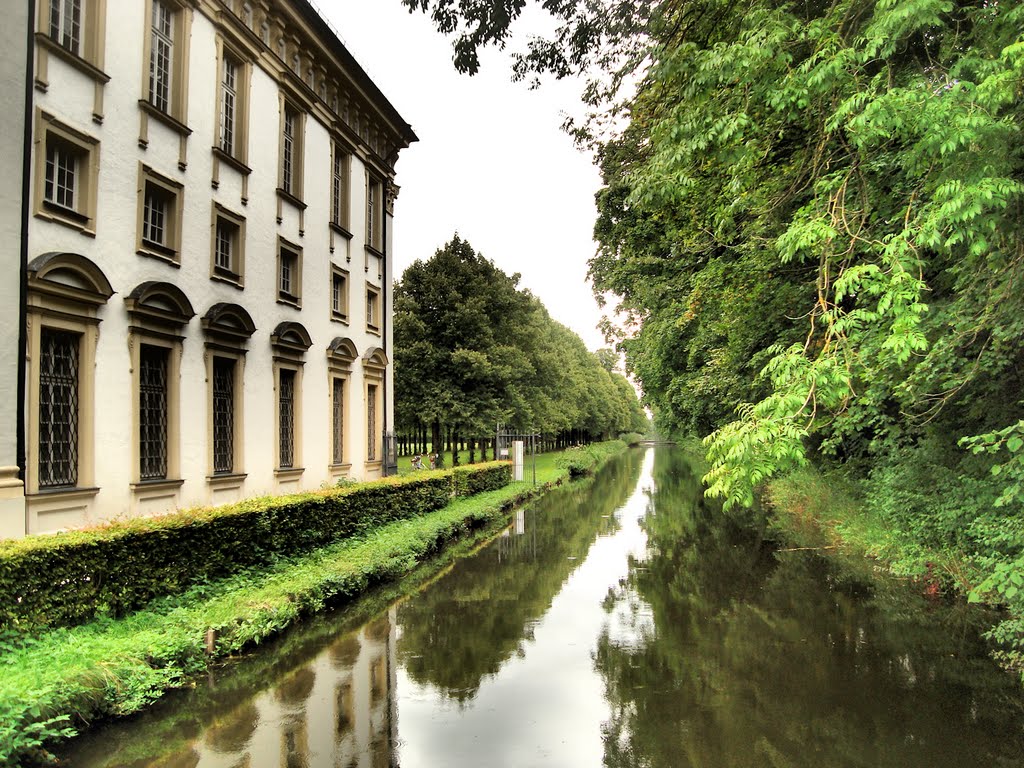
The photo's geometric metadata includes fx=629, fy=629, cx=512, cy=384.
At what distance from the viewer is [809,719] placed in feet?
18.3

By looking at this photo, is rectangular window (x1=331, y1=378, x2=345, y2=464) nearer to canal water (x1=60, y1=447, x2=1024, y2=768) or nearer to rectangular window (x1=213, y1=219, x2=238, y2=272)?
rectangular window (x1=213, y1=219, x2=238, y2=272)

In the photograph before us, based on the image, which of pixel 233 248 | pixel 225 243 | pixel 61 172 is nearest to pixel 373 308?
pixel 233 248

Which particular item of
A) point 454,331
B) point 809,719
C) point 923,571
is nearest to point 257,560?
point 809,719

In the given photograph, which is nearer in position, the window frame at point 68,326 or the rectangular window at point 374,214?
the window frame at point 68,326

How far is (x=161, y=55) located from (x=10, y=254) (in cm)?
590

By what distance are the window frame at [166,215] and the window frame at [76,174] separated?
95 cm

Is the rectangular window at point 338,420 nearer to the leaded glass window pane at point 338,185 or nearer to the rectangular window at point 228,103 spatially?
the leaded glass window pane at point 338,185

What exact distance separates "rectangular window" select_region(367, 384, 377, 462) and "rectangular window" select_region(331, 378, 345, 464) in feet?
5.16

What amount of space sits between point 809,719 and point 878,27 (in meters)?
6.12

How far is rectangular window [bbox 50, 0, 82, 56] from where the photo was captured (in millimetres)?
9891

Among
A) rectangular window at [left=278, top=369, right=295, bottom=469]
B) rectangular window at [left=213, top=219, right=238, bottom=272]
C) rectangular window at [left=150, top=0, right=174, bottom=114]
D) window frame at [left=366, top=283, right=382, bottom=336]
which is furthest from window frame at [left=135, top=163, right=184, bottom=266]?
window frame at [left=366, top=283, right=382, bottom=336]

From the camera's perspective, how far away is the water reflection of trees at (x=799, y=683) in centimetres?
502

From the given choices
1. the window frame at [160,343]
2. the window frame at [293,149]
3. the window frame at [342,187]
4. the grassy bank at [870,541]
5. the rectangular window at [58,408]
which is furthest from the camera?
the window frame at [342,187]

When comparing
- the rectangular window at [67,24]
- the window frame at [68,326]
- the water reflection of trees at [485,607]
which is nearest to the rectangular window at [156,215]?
the window frame at [68,326]
